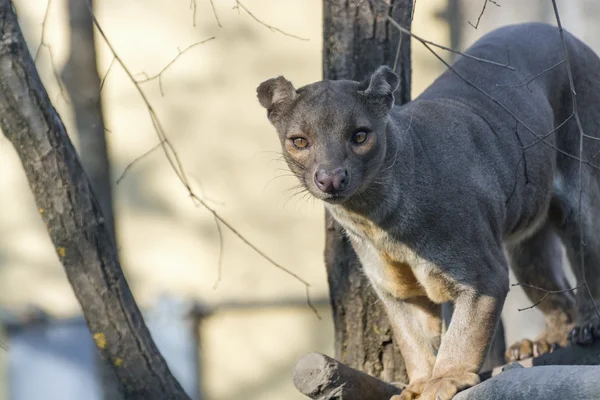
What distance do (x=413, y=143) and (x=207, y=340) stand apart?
12.7ft

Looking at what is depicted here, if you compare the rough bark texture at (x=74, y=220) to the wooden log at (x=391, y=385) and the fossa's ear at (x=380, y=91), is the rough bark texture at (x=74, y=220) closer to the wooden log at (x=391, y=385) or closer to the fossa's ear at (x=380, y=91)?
the wooden log at (x=391, y=385)

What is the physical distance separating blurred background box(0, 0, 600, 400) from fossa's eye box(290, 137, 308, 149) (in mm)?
3367

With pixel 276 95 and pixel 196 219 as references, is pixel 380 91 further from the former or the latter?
pixel 196 219

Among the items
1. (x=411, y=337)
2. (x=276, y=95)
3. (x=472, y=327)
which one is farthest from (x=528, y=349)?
(x=276, y=95)

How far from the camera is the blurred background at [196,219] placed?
311 inches

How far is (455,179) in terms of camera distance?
4844 millimetres

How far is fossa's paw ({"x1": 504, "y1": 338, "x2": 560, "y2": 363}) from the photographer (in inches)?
233

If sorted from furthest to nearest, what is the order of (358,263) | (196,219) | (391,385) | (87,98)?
(196,219)
(87,98)
(358,263)
(391,385)

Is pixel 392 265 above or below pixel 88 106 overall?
below

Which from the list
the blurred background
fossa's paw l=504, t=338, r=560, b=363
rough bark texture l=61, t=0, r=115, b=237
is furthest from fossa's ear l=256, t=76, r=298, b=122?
the blurred background

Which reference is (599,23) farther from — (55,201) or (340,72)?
(55,201)

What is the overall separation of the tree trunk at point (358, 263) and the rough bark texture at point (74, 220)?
117 cm

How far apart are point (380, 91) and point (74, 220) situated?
1.54m

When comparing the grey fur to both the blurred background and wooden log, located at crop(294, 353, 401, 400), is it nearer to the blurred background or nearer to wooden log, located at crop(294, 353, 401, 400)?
wooden log, located at crop(294, 353, 401, 400)
